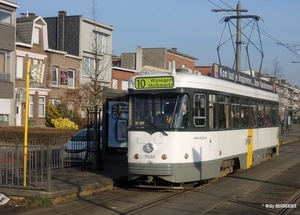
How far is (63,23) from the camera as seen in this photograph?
51.9 m

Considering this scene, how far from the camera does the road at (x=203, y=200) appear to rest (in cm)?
1068

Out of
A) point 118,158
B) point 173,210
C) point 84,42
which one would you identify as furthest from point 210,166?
point 84,42

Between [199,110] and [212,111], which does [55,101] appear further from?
[199,110]

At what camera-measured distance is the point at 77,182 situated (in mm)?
13633

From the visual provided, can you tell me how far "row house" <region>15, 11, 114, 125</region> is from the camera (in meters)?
42.0

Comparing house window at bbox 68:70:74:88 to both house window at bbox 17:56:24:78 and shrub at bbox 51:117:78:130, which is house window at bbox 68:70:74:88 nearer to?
house window at bbox 17:56:24:78

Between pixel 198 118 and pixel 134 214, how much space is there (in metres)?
4.05

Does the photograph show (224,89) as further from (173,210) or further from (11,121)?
(11,121)

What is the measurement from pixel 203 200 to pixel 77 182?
3.63 meters

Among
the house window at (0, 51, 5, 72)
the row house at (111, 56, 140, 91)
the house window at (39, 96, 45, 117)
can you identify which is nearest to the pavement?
the house window at (0, 51, 5, 72)

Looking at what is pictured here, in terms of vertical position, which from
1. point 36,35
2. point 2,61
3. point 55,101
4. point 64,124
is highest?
point 36,35

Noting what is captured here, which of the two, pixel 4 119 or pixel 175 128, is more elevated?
pixel 4 119

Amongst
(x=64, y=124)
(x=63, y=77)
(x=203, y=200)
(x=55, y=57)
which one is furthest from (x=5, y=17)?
(x=203, y=200)

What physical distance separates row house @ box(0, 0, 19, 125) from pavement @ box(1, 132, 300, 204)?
23.9m
